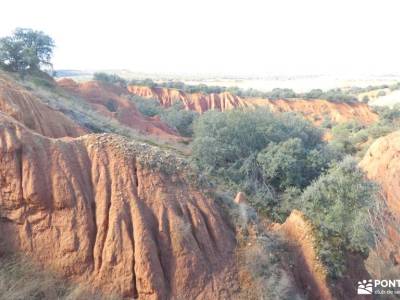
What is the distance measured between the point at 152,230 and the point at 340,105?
183 ft

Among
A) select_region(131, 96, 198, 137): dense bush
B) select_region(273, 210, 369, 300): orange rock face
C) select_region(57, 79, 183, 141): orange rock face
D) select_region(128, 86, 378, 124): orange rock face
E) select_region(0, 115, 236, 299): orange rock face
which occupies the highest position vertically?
select_region(0, 115, 236, 299): orange rock face

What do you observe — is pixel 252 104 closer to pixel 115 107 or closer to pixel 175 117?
pixel 175 117

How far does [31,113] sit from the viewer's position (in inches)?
504

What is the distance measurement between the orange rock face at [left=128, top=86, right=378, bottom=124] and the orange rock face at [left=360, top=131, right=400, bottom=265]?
124ft

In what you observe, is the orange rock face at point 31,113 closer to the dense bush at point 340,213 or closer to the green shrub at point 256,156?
the green shrub at point 256,156

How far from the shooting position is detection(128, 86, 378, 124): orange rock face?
56.9 m

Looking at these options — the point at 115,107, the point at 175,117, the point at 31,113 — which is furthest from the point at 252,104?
the point at 31,113

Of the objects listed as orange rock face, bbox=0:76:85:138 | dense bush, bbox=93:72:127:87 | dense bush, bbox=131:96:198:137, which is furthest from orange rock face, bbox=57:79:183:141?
orange rock face, bbox=0:76:85:138

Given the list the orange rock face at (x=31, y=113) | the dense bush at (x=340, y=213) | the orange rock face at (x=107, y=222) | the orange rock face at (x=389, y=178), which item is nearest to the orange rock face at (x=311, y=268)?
the dense bush at (x=340, y=213)

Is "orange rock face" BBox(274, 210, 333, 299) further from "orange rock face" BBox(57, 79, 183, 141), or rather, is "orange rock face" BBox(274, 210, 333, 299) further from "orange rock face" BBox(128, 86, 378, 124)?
"orange rock face" BBox(128, 86, 378, 124)

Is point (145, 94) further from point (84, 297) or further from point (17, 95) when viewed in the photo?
point (84, 297)

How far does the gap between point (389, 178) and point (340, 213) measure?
6.43 meters

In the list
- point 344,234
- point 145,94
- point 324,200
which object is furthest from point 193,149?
point 145,94

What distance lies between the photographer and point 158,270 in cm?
754
